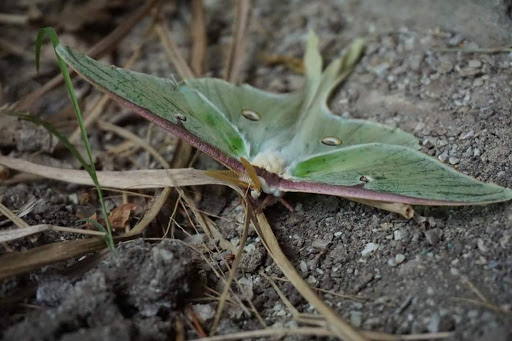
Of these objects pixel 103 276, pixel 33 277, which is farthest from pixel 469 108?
pixel 33 277

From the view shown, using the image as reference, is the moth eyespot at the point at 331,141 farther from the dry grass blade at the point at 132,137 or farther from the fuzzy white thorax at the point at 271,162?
the dry grass blade at the point at 132,137

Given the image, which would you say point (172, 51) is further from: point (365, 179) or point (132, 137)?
point (365, 179)

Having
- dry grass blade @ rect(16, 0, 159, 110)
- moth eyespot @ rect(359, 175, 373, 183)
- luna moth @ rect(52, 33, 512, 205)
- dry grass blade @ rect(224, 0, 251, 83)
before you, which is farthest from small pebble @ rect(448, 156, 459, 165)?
dry grass blade @ rect(16, 0, 159, 110)

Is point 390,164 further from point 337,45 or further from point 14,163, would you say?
point 14,163

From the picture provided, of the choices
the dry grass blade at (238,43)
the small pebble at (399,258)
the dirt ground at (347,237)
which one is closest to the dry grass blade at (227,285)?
the dirt ground at (347,237)

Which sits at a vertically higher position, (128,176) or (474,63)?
(474,63)

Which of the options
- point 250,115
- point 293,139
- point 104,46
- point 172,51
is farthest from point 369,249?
point 104,46

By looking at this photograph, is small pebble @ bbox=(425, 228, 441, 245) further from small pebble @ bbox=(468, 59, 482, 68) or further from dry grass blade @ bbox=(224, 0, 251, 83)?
dry grass blade @ bbox=(224, 0, 251, 83)
